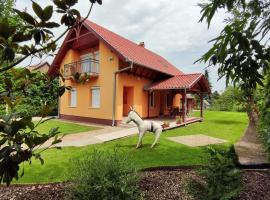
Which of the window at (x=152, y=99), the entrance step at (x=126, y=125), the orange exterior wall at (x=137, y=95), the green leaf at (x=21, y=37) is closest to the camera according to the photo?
the green leaf at (x=21, y=37)

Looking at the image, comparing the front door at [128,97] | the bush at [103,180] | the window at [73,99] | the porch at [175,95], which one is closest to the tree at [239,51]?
the bush at [103,180]

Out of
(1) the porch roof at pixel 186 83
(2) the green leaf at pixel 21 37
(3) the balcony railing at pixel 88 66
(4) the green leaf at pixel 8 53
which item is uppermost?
(3) the balcony railing at pixel 88 66

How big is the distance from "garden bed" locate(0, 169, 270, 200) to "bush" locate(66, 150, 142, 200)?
781mm

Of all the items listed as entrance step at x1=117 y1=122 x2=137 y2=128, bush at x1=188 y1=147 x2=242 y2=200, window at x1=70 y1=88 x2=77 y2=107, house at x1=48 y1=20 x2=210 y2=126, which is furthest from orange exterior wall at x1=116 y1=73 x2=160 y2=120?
bush at x1=188 y1=147 x2=242 y2=200

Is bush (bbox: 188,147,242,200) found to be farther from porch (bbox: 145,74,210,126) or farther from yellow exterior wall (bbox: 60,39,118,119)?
yellow exterior wall (bbox: 60,39,118,119)

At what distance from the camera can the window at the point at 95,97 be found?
18.2m

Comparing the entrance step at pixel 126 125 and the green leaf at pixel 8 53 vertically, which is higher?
the green leaf at pixel 8 53

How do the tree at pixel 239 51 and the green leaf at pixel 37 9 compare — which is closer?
the green leaf at pixel 37 9

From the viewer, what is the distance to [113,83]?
660 inches

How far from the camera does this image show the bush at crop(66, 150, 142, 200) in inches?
164

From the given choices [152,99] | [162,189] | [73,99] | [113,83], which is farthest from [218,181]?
[73,99]

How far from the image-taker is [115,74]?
16.7 m

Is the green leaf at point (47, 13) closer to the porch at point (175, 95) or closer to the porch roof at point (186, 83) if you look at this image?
the porch at point (175, 95)

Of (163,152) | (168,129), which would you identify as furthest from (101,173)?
(168,129)
